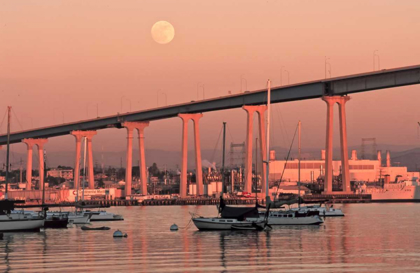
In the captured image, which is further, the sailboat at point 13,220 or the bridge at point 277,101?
the bridge at point 277,101

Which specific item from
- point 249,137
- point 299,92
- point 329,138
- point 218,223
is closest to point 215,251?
point 218,223

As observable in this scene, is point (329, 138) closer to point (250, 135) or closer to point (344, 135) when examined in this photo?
point (344, 135)

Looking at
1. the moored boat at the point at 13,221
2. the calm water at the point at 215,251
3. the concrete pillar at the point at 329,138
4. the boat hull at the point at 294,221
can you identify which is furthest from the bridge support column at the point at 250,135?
the moored boat at the point at 13,221

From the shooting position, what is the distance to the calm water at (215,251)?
46.2 meters

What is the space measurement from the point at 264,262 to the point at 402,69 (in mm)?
83245

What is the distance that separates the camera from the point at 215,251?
57000 mm

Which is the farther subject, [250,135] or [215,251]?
[250,135]

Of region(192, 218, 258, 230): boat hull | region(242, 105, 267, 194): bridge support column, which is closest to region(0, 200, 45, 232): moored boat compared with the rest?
region(192, 218, 258, 230): boat hull

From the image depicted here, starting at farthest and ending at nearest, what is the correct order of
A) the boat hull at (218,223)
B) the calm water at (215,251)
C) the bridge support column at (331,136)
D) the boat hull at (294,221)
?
the bridge support column at (331,136) → the boat hull at (294,221) → the boat hull at (218,223) → the calm water at (215,251)

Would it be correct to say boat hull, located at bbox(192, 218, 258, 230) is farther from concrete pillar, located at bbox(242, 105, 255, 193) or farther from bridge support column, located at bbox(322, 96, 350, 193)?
concrete pillar, located at bbox(242, 105, 255, 193)

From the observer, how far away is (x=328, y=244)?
2527 inches

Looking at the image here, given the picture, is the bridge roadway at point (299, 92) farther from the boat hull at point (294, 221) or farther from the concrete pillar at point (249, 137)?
the boat hull at point (294, 221)

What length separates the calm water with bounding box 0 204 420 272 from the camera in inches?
1820

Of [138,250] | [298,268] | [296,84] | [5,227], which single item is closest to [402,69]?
[296,84]
